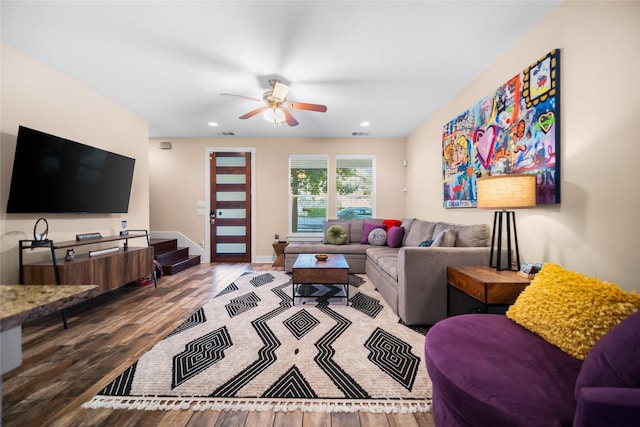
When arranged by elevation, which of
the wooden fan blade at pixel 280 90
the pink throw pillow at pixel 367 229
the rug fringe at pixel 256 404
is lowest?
the rug fringe at pixel 256 404

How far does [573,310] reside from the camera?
1.17 metres

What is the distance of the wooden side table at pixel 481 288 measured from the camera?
1.75 meters

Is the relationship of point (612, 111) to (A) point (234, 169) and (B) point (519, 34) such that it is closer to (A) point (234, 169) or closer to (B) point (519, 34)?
(B) point (519, 34)

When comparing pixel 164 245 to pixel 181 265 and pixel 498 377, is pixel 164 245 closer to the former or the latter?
pixel 181 265

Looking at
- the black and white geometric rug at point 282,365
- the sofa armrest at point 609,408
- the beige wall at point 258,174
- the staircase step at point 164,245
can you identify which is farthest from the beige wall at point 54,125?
the sofa armrest at point 609,408

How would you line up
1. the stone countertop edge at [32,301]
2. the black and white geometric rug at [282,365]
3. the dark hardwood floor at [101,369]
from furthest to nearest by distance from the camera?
1. the black and white geometric rug at [282,365]
2. the dark hardwood floor at [101,369]
3. the stone countertop edge at [32,301]

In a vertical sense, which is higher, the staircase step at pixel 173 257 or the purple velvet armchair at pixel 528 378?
the purple velvet armchair at pixel 528 378

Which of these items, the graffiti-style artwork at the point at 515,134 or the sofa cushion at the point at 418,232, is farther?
the sofa cushion at the point at 418,232

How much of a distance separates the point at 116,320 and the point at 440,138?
14.9ft

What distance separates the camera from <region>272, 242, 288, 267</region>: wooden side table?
4844mm

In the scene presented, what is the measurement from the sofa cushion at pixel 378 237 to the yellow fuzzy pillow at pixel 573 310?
2904 millimetres

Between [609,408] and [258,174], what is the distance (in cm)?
524

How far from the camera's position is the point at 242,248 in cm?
534

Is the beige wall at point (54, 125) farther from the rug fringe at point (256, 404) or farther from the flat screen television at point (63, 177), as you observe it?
the rug fringe at point (256, 404)
